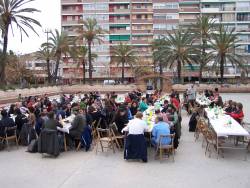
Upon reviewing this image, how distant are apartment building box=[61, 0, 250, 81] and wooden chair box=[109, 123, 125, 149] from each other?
6980cm

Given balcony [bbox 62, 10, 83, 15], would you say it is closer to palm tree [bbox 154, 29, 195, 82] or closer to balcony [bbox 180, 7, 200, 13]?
balcony [bbox 180, 7, 200, 13]

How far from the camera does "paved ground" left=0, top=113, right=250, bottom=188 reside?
768cm

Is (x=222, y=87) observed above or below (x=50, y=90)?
above

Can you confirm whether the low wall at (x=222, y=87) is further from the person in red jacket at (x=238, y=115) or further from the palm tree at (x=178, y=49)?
the person in red jacket at (x=238, y=115)

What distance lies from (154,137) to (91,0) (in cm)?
7673

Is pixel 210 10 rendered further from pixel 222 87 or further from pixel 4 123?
pixel 4 123

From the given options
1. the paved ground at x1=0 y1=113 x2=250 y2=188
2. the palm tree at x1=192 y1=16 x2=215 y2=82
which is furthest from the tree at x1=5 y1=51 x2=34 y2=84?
the paved ground at x1=0 y1=113 x2=250 y2=188

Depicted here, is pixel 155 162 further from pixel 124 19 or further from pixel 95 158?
pixel 124 19

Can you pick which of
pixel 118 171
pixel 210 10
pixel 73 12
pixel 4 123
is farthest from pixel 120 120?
pixel 73 12

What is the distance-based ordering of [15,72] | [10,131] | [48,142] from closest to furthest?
1. [48,142]
2. [10,131]
3. [15,72]

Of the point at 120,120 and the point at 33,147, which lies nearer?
the point at 33,147

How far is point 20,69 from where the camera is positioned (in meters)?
65.8

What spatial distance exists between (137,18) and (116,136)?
2924 inches

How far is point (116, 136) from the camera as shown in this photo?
11.0 metres
